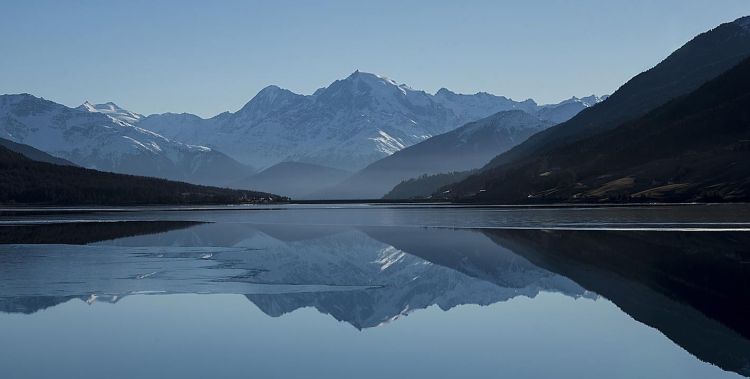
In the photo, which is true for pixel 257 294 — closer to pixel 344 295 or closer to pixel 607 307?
pixel 344 295

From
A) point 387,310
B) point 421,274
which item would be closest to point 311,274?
point 421,274

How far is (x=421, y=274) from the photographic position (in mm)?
58281

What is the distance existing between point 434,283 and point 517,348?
19.5 m

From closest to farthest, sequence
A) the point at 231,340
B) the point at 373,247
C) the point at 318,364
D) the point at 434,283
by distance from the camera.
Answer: the point at 318,364, the point at 231,340, the point at 434,283, the point at 373,247

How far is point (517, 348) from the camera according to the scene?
34.3 metres

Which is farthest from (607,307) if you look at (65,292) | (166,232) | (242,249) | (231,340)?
(166,232)

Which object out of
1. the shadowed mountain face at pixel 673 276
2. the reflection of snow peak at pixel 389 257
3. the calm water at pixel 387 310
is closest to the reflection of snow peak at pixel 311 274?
the reflection of snow peak at pixel 389 257

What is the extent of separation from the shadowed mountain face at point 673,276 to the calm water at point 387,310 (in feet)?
0.47

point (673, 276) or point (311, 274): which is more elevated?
point (311, 274)

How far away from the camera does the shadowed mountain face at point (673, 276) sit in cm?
3464

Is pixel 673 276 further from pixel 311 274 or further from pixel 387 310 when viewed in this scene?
pixel 311 274

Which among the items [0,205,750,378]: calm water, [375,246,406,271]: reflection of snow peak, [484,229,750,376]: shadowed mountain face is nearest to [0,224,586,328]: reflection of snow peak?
[375,246,406,271]: reflection of snow peak

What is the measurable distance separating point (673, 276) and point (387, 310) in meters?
18.9

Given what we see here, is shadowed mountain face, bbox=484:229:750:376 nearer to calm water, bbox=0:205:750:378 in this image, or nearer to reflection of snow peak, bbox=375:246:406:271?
calm water, bbox=0:205:750:378
